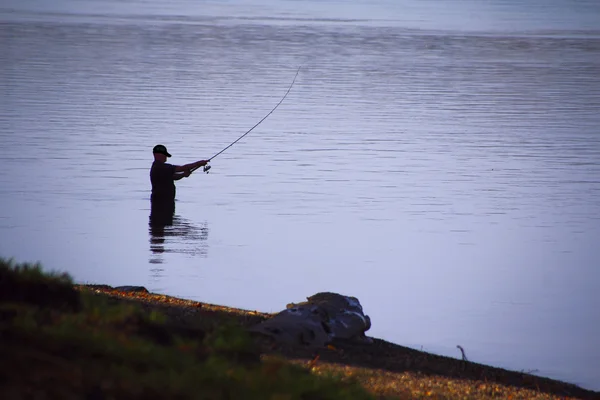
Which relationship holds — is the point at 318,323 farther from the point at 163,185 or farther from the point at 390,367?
the point at 163,185

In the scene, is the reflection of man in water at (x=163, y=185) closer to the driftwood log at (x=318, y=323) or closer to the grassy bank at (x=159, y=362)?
the driftwood log at (x=318, y=323)

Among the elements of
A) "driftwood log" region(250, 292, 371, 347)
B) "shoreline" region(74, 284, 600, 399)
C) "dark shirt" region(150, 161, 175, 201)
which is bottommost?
"shoreline" region(74, 284, 600, 399)

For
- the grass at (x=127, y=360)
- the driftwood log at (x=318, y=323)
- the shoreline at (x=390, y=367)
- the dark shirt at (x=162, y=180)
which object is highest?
the dark shirt at (x=162, y=180)

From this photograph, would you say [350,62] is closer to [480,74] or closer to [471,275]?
[480,74]

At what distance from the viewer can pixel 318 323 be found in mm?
8734

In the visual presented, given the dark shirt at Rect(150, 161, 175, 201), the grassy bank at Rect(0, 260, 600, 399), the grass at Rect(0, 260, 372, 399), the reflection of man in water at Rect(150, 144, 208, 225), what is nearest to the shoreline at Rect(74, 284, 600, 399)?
the grassy bank at Rect(0, 260, 600, 399)

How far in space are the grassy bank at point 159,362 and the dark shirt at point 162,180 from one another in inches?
315

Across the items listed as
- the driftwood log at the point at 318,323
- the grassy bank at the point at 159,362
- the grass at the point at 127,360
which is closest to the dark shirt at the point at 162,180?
the driftwood log at the point at 318,323

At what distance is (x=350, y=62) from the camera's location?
52.6m

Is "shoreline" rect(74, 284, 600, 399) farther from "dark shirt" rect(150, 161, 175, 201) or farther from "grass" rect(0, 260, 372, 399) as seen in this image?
"dark shirt" rect(150, 161, 175, 201)

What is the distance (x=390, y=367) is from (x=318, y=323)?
0.71m

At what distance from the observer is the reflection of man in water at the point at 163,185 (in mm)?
16188

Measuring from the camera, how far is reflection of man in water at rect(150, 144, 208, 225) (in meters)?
16.2

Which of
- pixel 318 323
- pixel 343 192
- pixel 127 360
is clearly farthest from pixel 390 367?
pixel 343 192
